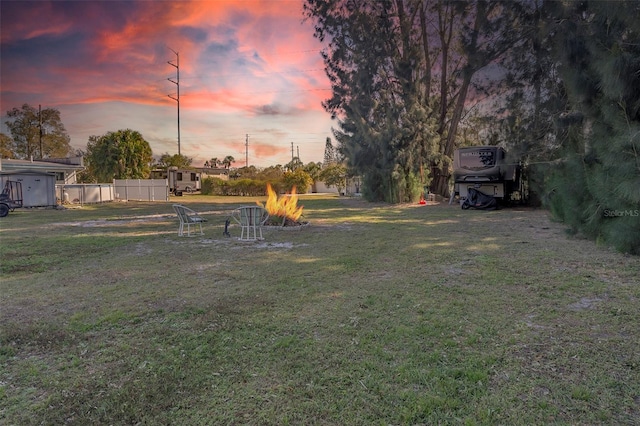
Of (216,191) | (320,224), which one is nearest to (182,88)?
(216,191)

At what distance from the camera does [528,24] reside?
11195 mm

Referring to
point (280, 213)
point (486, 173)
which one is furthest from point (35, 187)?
point (486, 173)

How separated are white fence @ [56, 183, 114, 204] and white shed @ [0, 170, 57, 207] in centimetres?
258

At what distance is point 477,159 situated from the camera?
1450cm

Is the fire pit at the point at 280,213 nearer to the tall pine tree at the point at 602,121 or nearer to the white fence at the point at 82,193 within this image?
the tall pine tree at the point at 602,121

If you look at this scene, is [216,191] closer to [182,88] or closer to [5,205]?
[182,88]

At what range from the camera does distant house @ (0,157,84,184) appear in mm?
21047

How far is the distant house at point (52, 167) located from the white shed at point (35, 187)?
2969mm

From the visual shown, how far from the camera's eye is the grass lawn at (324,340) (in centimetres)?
194

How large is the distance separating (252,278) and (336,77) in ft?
59.0

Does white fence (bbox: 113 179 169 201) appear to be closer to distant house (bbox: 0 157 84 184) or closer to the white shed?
distant house (bbox: 0 157 84 184)

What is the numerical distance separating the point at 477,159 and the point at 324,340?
546 inches

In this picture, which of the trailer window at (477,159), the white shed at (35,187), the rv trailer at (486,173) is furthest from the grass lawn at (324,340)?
the white shed at (35,187)

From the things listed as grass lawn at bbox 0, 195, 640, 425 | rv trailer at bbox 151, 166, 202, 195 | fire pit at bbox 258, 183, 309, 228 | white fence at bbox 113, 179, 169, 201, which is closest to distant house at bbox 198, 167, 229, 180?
rv trailer at bbox 151, 166, 202, 195
